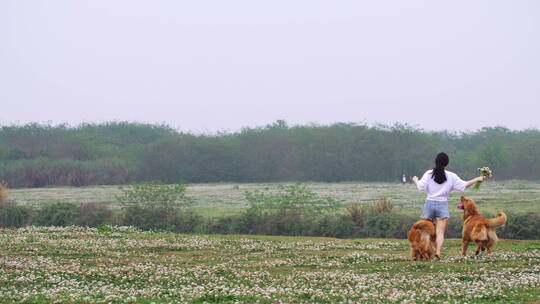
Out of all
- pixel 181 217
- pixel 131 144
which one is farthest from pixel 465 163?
pixel 181 217

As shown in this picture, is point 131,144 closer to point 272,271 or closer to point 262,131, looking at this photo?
point 262,131

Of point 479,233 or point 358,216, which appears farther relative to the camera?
point 358,216

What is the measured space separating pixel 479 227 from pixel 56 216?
89.3ft

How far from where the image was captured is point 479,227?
666 inches

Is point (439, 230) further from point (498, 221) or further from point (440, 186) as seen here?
point (498, 221)

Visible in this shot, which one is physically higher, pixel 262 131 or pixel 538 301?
pixel 262 131

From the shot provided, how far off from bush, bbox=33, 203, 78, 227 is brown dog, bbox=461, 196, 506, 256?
85.6 feet

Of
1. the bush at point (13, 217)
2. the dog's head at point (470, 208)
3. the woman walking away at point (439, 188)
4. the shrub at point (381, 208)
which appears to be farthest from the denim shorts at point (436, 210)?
the bush at point (13, 217)

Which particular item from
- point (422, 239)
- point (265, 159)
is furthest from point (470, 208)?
point (265, 159)

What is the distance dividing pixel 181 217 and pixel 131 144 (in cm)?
9655

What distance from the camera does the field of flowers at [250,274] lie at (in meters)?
11.4

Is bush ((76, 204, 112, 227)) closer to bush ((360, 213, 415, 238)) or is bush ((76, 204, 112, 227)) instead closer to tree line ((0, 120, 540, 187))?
bush ((360, 213, 415, 238))

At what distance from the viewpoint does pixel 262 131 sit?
118 m

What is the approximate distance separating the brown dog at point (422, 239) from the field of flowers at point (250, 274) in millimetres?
363
